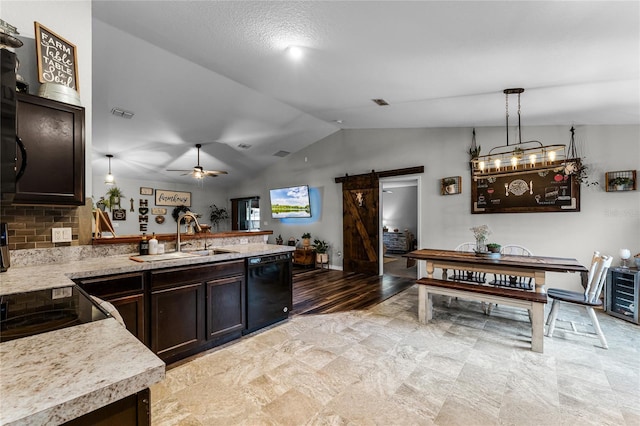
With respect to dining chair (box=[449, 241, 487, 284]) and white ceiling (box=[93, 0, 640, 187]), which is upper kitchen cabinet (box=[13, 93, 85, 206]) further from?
dining chair (box=[449, 241, 487, 284])

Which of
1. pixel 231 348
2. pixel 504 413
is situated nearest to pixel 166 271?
pixel 231 348

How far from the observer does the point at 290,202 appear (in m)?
7.77

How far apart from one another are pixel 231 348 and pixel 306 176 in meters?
5.43

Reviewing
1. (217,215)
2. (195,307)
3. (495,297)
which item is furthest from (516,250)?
(217,215)

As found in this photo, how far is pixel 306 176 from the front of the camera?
300 inches

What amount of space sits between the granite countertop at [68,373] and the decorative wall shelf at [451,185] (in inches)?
208

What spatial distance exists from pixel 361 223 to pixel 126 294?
4.98m

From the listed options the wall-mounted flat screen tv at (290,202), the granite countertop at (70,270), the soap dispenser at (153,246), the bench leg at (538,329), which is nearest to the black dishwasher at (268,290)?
the granite countertop at (70,270)

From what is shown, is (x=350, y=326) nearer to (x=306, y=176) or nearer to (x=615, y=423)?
(x=615, y=423)

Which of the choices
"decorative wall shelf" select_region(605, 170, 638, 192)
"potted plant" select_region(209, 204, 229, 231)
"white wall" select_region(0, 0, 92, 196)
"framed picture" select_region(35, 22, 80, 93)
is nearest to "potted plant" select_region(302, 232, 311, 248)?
"potted plant" select_region(209, 204, 229, 231)

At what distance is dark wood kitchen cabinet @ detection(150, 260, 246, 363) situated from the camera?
233cm

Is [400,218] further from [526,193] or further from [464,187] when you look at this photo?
[526,193]

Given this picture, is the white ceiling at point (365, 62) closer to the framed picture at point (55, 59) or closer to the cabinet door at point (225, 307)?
the framed picture at point (55, 59)

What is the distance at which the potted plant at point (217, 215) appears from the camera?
10.1 metres
